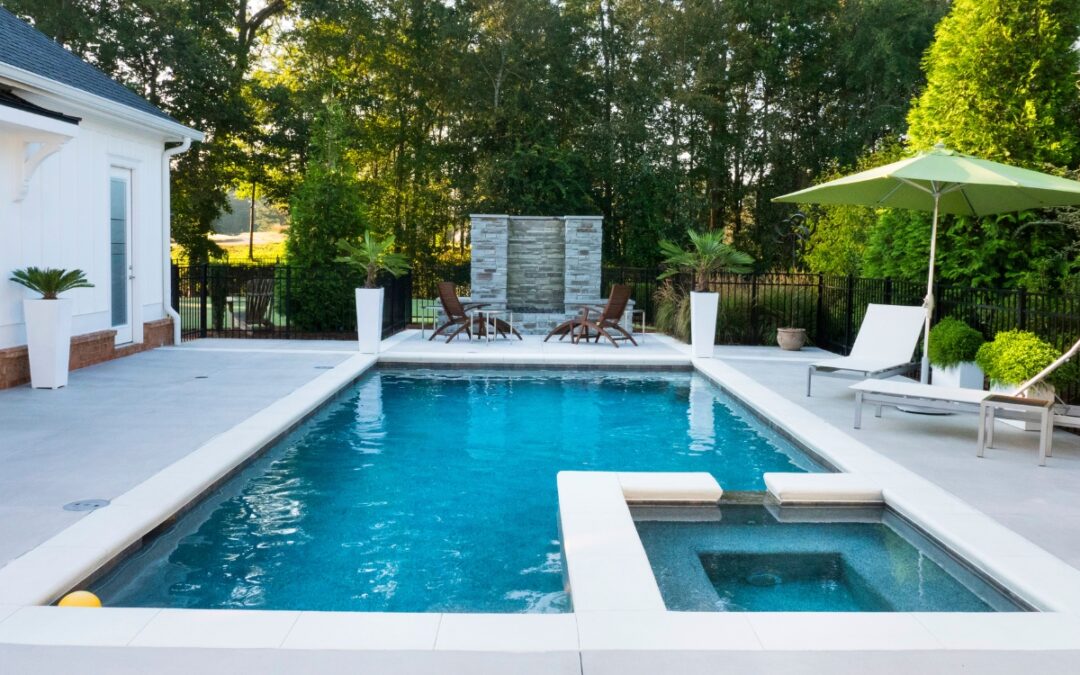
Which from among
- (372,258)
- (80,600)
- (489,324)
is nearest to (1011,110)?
(372,258)

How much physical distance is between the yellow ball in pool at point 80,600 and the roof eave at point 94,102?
6190 mm

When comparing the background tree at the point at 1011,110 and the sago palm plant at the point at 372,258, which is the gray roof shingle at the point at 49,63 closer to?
the sago palm plant at the point at 372,258

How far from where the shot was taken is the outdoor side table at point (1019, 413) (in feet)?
21.3

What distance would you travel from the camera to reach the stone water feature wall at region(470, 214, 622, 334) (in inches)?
664

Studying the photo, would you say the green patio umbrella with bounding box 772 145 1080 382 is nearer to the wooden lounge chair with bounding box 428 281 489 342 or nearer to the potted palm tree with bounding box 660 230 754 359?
the potted palm tree with bounding box 660 230 754 359

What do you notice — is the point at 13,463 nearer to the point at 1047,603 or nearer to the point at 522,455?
the point at 522,455

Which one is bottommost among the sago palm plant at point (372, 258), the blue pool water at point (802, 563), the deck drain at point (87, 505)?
the blue pool water at point (802, 563)

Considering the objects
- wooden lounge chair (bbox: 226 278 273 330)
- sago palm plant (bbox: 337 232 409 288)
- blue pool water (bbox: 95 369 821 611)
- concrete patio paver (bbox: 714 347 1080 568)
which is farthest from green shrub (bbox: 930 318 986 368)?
wooden lounge chair (bbox: 226 278 273 330)

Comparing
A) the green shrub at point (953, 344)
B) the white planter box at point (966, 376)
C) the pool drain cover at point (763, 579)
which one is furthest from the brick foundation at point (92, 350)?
the white planter box at point (966, 376)

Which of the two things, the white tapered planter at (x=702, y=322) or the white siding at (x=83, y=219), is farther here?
the white tapered planter at (x=702, y=322)

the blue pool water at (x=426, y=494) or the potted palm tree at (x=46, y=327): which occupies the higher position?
the potted palm tree at (x=46, y=327)

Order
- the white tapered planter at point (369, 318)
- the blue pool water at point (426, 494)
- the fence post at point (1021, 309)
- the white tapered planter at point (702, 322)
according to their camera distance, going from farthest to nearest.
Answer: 1. the white tapered planter at point (702, 322)
2. the white tapered planter at point (369, 318)
3. the fence post at point (1021, 309)
4. the blue pool water at point (426, 494)

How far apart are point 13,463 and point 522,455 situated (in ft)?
11.8

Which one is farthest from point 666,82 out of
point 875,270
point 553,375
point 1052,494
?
point 1052,494
